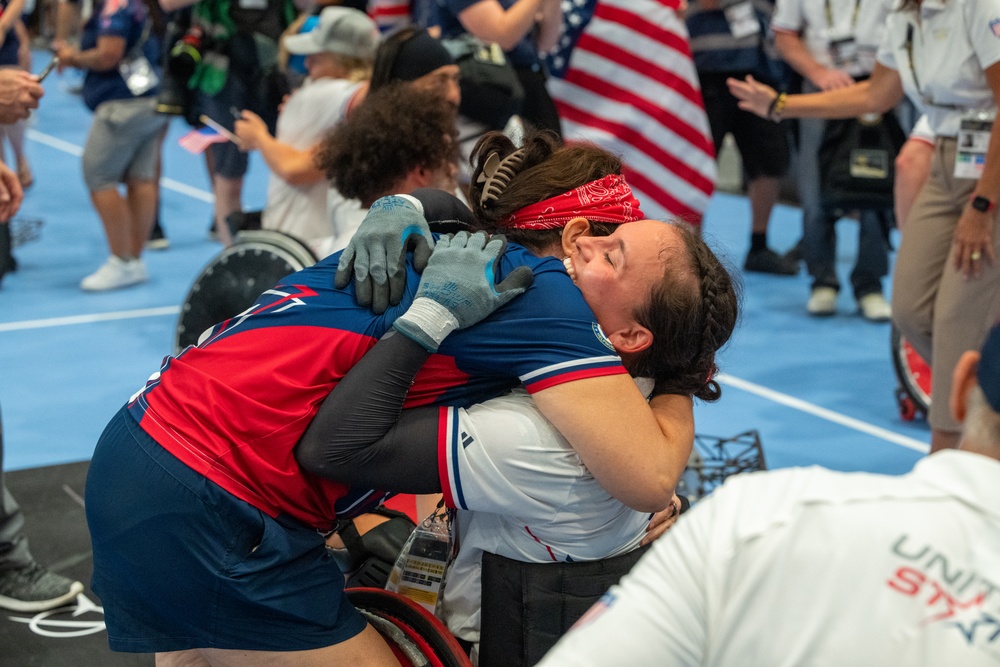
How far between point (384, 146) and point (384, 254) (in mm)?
1167

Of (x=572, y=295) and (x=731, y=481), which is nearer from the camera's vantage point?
(x=731, y=481)

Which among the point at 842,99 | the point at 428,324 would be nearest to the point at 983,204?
the point at 842,99

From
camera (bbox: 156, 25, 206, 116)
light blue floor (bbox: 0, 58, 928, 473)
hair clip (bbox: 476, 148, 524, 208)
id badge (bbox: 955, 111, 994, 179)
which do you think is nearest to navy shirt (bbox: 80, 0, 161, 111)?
camera (bbox: 156, 25, 206, 116)

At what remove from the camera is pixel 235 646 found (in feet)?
5.83

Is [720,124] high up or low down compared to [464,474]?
down

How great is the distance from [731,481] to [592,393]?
0.57 metres

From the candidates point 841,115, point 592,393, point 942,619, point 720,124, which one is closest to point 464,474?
point 592,393

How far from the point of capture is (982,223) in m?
3.16

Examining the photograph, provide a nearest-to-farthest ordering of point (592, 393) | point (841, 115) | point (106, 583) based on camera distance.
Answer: point (592, 393), point (106, 583), point (841, 115)

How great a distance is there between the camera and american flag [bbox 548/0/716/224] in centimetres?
446

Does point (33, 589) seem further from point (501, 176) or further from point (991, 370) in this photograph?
point (991, 370)

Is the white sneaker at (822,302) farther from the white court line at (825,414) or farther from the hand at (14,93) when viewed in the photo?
the hand at (14,93)

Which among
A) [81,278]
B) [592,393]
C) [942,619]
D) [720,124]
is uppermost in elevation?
[942,619]

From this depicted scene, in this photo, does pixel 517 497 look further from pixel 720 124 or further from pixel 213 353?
pixel 720 124
